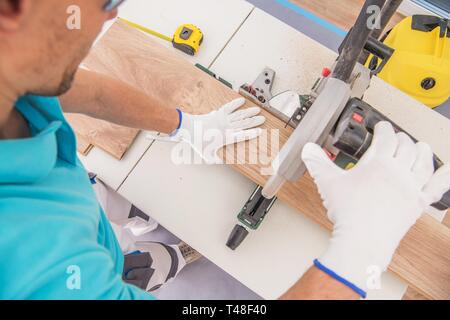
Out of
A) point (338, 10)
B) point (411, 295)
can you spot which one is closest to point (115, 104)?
point (411, 295)

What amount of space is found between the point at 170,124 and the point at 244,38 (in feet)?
1.51

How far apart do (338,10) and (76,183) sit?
1921mm

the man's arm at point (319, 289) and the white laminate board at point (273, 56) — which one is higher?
the white laminate board at point (273, 56)

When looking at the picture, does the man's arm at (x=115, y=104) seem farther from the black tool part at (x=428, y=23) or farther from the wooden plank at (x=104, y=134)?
the black tool part at (x=428, y=23)

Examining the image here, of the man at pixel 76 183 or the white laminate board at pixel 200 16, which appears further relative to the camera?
the white laminate board at pixel 200 16

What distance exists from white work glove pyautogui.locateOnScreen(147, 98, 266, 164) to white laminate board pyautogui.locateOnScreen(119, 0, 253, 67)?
28 cm

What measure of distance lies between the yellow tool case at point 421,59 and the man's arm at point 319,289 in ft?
3.57

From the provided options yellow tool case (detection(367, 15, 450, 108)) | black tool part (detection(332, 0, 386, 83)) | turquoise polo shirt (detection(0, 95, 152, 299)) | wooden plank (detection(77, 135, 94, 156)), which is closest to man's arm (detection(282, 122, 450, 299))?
black tool part (detection(332, 0, 386, 83))

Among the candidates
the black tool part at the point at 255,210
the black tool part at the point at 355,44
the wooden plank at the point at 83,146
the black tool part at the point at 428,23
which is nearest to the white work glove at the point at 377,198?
the black tool part at the point at 355,44

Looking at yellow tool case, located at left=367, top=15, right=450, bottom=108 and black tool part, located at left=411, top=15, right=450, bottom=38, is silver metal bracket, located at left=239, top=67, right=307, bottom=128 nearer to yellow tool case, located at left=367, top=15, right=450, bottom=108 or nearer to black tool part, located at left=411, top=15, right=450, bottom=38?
yellow tool case, located at left=367, top=15, right=450, bottom=108

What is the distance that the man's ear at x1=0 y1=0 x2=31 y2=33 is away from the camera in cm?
51

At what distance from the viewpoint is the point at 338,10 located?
2.20 m

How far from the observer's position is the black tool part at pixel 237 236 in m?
1.14
